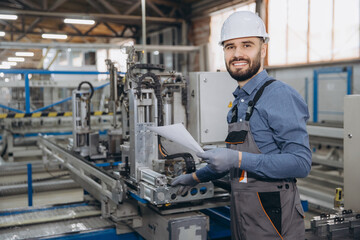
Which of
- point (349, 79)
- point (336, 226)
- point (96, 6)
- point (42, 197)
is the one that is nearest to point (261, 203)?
point (336, 226)

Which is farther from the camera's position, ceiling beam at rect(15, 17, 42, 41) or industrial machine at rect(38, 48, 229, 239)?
ceiling beam at rect(15, 17, 42, 41)

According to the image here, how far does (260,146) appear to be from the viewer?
1.50 m

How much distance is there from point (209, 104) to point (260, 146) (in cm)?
129

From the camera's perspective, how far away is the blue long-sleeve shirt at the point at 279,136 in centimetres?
138

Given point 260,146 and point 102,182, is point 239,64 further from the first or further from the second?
point 102,182

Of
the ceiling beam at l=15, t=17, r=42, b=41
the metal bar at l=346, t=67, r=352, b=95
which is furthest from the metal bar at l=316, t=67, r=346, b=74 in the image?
the ceiling beam at l=15, t=17, r=42, b=41

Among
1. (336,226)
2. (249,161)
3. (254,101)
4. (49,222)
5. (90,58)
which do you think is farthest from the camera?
(90,58)

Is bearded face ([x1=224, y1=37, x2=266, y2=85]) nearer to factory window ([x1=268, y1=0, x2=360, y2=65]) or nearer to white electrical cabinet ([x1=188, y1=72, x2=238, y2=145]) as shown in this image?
white electrical cabinet ([x1=188, y1=72, x2=238, y2=145])

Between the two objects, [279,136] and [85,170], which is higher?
[279,136]

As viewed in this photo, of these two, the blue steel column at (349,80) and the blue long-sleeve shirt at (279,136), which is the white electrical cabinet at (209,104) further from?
the blue steel column at (349,80)

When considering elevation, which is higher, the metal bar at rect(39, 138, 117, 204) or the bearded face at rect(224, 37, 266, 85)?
the bearded face at rect(224, 37, 266, 85)

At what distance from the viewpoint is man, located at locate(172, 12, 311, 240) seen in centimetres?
140

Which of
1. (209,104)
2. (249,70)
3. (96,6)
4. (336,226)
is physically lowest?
(336,226)

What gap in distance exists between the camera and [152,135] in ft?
7.75
